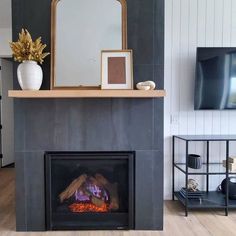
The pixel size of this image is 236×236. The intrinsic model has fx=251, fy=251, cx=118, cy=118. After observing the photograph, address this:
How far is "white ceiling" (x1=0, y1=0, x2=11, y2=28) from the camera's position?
345 centimetres

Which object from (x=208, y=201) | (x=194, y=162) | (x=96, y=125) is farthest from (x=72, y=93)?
(x=208, y=201)

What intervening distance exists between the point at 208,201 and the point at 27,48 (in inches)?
97.3

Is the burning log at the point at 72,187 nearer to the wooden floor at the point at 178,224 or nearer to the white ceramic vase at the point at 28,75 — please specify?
the wooden floor at the point at 178,224

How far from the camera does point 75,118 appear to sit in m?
2.35

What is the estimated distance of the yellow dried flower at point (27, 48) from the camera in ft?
6.94

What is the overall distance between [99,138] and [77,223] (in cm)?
85

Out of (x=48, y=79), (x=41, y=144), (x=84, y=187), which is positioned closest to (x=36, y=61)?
(x=48, y=79)

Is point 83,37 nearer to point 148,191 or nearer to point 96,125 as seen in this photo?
point 96,125

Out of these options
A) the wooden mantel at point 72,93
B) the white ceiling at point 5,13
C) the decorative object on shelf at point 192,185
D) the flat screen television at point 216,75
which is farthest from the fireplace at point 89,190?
the white ceiling at point 5,13

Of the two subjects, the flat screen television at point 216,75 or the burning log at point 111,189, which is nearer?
the burning log at point 111,189

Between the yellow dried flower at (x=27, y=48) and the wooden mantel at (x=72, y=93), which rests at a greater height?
the yellow dried flower at (x=27, y=48)

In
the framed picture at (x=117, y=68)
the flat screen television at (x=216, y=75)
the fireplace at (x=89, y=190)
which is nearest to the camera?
the framed picture at (x=117, y=68)

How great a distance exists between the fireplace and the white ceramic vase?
2.17ft

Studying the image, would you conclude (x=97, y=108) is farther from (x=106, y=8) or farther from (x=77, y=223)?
(x=77, y=223)
